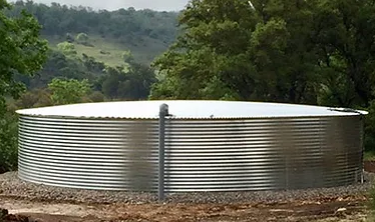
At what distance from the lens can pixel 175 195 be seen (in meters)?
15.6

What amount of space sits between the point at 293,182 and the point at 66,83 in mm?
27191

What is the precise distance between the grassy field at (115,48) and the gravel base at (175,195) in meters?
57.5

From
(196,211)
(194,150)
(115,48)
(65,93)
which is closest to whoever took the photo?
(196,211)

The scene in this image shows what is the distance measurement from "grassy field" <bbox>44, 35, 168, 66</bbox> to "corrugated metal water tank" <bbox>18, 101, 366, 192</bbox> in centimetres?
5673

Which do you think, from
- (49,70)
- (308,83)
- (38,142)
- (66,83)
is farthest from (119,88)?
(38,142)

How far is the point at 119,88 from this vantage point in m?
61.1

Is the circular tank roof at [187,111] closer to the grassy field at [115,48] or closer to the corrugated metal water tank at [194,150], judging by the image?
the corrugated metal water tank at [194,150]

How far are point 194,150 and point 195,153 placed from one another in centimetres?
7

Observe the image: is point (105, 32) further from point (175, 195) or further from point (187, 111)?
point (175, 195)

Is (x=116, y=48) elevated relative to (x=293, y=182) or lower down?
elevated

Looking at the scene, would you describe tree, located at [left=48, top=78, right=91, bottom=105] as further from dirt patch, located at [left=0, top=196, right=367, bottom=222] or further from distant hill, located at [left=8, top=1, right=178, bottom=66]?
distant hill, located at [left=8, top=1, right=178, bottom=66]

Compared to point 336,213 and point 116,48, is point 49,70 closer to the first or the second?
point 116,48

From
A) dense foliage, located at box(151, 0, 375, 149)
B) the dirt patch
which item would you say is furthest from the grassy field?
the dirt patch

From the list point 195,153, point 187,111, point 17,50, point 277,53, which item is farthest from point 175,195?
point 277,53
